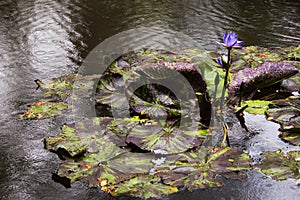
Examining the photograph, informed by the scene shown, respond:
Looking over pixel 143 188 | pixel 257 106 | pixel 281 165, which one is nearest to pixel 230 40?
pixel 257 106

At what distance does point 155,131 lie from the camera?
174 cm

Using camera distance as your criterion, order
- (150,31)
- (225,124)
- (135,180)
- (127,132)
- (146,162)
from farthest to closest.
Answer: (150,31)
(225,124)
(127,132)
(146,162)
(135,180)

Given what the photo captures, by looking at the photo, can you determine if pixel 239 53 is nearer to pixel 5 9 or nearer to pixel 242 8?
pixel 242 8

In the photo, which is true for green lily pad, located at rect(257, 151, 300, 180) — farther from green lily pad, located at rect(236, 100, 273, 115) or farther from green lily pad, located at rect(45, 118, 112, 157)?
green lily pad, located at rect(45, 118, 112, 157)

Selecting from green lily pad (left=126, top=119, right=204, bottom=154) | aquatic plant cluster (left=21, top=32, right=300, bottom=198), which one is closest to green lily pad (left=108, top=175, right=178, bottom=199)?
aquatic plant cluster (left=21, top=32, right=300, bottom=198)

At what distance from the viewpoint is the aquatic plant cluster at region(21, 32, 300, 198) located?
1.50 meters

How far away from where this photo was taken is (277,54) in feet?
8.96

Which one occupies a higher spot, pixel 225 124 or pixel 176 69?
pixel 176 69

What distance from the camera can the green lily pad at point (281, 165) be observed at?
1.51 m

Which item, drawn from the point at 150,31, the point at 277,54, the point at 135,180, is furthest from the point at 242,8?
the point at 135,180

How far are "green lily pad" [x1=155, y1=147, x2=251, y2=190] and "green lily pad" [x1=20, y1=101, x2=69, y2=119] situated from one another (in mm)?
780

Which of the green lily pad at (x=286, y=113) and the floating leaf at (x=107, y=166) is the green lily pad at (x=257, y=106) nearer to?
the green lily pad at (x=286, y=113)

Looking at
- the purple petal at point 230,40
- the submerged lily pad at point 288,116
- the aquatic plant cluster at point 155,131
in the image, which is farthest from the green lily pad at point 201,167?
the purple petal at point 230,40

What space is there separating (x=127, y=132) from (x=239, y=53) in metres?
1.34
